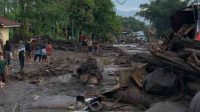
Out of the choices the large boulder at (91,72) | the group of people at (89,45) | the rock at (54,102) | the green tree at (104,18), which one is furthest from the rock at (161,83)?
the green tree at (104,18)

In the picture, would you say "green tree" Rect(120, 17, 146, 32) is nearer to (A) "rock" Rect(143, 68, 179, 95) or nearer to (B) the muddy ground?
(B) the muddy ground

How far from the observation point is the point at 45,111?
16.5 metres

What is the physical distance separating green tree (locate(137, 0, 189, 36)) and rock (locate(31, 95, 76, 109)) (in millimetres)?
67532

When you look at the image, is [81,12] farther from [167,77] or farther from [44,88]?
[167,77]

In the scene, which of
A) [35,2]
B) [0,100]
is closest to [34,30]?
[35,2]

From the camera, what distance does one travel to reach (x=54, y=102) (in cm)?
1792

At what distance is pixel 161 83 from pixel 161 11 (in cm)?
7301

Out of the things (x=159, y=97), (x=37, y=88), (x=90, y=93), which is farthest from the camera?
(x=37, y=88)

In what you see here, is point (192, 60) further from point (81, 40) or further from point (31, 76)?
point (81, 40)

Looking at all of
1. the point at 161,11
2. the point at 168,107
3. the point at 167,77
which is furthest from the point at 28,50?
the point at 161,11

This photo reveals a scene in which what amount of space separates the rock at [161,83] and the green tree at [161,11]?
69.2m

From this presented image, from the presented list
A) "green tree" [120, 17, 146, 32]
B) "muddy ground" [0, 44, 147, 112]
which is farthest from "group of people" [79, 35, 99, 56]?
"green tree" [120, 17, 146, 32]

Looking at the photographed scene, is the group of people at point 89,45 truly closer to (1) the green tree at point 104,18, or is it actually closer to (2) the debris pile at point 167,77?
(1) the green tree at point 104,18

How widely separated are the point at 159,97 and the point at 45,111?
3.61 meters
